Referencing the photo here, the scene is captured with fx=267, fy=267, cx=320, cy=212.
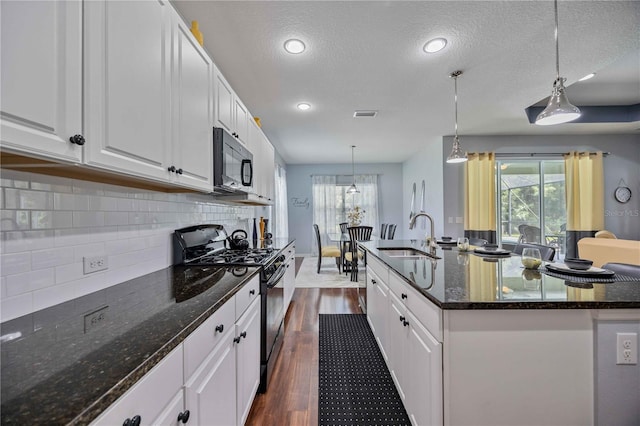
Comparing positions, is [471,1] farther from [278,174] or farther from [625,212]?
[625,212]

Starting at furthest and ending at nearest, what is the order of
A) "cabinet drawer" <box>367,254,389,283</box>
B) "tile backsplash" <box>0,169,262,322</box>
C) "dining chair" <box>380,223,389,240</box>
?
1. "dining chair" <box>380,223,389,240</box>
2. "cabinet drawer" <box>367,254,389,283</box>
3. "tile backsplash" <box>0,169,262,322</box>

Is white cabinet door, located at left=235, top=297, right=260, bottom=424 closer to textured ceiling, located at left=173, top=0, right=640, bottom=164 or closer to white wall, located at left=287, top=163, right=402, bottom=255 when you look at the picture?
textured ceiling, located at left=173, top=0, right=640, bottom=164

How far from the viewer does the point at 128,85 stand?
3.39 ft

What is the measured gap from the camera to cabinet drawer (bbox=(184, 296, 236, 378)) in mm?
878

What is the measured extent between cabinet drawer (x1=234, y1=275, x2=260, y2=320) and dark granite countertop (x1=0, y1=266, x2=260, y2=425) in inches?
5.7

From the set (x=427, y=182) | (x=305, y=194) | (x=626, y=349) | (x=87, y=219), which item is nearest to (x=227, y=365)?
(x=87, y=219)

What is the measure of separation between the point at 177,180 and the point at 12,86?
752 millimetres

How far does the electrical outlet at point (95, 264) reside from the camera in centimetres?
116

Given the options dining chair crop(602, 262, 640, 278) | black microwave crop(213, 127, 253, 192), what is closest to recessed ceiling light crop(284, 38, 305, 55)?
black microwave crop(213, 127, 253, 192)

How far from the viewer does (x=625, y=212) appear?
16.0ft

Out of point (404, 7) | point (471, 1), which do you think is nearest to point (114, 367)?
point (404, 7)

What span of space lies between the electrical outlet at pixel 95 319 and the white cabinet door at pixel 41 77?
1.71ft

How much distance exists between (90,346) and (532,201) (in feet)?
21.6

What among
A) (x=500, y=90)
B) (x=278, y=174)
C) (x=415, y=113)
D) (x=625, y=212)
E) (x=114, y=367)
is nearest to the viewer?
(x=114, y=367)
